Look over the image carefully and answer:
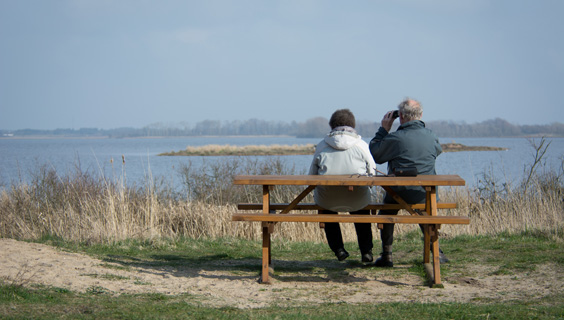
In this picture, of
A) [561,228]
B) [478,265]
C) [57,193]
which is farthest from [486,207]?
[57,193]

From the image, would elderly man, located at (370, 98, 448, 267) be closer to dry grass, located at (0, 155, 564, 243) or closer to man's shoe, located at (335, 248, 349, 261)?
man's shoe, located at (335, 248, 349, 261)

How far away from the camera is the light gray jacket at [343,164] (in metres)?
5.81

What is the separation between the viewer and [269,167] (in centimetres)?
1711

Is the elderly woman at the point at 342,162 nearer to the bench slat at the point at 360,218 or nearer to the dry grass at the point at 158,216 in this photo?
the bench slat at the point at 360,218

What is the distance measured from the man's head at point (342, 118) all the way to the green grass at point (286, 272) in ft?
5.08

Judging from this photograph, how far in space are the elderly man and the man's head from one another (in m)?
0.37

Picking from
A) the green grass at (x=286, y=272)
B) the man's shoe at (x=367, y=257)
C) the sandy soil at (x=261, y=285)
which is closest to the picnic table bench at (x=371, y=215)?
the sandy soil at (x=261, y=285)

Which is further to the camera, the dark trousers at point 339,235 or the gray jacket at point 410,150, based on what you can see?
the dark trousers at point 339,235

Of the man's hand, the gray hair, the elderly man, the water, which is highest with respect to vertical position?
the gray hair

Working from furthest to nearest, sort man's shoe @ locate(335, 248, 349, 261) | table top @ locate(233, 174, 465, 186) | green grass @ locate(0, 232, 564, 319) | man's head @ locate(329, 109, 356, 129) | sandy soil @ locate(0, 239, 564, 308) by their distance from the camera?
man's shoe @ locate(335, 248, 349, 261) → man's head @ locate(329, 109, 356, 129) → table top @ locate(233, 174, 465, 186) → sandy soil @ locate(0, 239, 564, 308) → green grass @ locate(0, 232, 564, 319)

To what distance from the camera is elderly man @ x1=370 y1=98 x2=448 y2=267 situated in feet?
19.5

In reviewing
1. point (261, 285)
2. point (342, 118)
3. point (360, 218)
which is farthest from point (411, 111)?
point (261, 285)

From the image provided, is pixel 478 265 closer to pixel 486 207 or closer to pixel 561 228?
pixel 561 228

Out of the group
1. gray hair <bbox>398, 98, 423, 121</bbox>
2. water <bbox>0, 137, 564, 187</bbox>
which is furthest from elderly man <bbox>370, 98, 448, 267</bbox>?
water <bbox>0, 137, 564, 187</bbox>
